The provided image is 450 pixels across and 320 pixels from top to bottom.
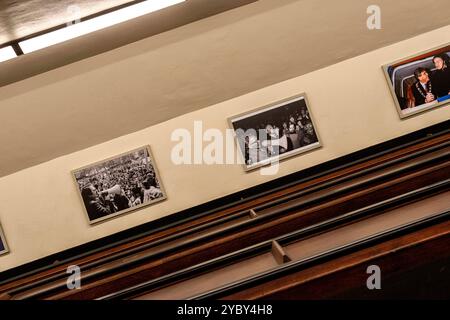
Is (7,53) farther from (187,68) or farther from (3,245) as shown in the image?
(3,245)

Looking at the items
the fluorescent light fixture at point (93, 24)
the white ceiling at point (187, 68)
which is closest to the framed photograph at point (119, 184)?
the white ceiling at point (187, 68)

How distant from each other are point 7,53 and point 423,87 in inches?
159

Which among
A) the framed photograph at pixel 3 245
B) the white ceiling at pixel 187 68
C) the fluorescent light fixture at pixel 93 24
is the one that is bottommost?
the framed photograph at pixel 3 245

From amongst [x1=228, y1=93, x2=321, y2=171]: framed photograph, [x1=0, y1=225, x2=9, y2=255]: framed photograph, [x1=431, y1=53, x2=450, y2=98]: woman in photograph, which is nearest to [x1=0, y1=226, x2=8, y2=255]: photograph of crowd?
[x1=0, y1=225, x2=9, y2=255]: framed photograph

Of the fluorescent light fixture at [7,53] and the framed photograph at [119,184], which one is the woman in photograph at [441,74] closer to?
the framed photograph at [119,184]

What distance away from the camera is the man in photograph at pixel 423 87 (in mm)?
4531

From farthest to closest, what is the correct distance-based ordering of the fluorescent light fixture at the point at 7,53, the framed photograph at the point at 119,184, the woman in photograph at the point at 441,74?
the framed photograph at the point at 119,184 → the woman in photograph at the point at 441,74 → the fluorescent light fixture at the point at 7,53

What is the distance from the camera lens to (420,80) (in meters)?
4.54

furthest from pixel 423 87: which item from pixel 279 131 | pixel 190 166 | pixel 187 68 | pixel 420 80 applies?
pixel 190 166

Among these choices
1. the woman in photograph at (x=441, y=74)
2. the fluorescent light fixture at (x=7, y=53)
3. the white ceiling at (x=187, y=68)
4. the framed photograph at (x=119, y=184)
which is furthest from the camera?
the framed photograph at (x=119, y=184)

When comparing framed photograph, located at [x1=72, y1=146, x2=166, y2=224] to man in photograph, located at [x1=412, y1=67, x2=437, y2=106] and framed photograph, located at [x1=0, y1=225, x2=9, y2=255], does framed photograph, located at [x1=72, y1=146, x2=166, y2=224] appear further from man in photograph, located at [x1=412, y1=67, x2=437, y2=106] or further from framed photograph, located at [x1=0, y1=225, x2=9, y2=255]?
man in photograph, located at [x1=412, y1=67, x2=437, y2=106]

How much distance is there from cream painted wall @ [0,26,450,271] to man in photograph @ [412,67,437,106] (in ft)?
0.87

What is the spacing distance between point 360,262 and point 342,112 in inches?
133
